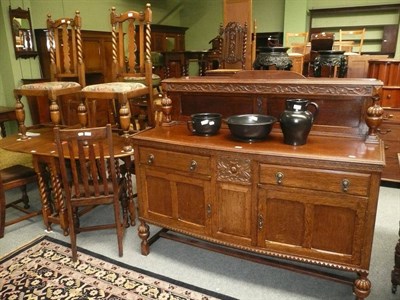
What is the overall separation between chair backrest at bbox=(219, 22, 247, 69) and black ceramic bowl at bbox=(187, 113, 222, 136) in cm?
134

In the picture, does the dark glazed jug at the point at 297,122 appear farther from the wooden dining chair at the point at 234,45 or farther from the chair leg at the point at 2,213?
the chair leg at the point at 2,213

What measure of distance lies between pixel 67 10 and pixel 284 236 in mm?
5935

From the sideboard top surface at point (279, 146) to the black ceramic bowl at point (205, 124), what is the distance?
0.04m

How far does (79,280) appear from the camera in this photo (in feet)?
7.30

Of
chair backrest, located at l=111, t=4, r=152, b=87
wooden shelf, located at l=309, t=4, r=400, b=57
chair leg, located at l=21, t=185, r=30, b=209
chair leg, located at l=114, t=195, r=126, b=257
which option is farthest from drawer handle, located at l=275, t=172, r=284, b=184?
wooden shelf, located at l=309, t=4, r=400, b=57

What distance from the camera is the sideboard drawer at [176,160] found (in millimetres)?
2049

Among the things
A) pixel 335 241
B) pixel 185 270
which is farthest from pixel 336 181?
pixel 185 270

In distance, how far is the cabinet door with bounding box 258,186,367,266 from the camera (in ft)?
5.72

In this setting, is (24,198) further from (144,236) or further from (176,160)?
(176,160)

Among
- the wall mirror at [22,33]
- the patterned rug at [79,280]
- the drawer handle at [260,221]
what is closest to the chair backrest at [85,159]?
the patterned rug at [79,280]

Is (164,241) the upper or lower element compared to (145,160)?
lower

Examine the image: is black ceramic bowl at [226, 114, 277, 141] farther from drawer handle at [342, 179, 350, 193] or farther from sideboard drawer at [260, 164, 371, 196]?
drawer handle at [342, 179, 350, 193]

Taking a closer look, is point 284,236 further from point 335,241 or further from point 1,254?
point 1,254

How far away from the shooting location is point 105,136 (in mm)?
2281
